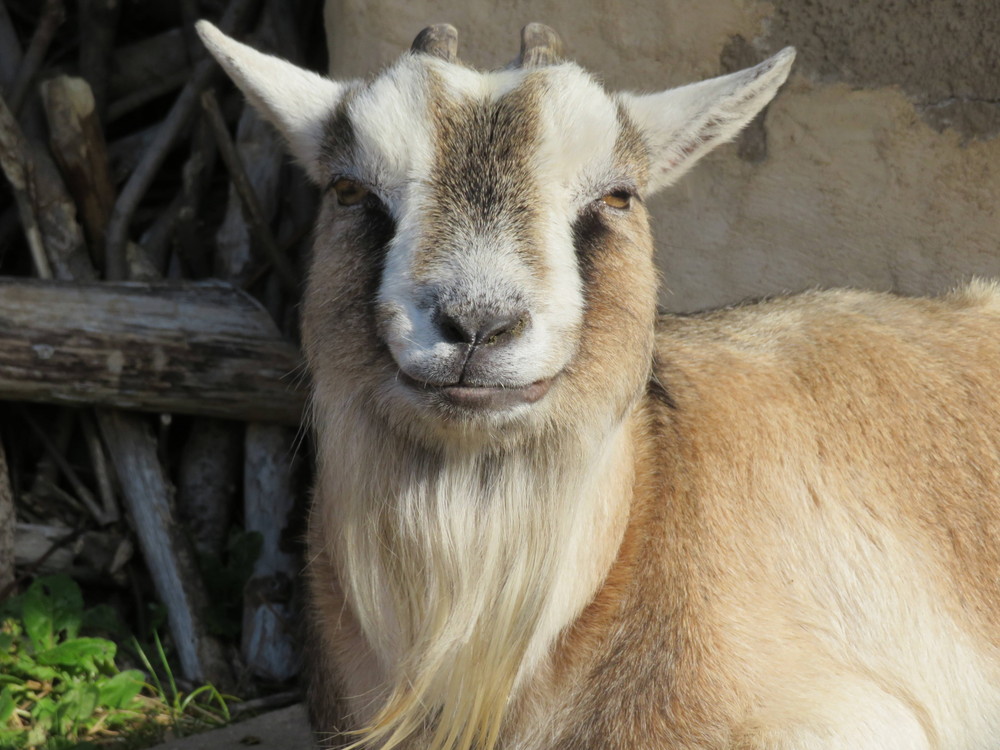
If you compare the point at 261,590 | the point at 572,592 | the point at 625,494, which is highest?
the point at 625,494

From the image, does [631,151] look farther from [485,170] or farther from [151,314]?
[151,314]

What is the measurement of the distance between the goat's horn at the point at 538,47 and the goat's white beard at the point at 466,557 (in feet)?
3.88

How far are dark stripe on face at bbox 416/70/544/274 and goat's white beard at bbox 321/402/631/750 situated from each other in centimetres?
55

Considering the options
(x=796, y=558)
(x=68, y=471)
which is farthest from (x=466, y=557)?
(x=68, y=471)

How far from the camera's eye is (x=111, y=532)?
5.64 metres

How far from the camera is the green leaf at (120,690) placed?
4.76m

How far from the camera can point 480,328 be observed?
9.02 feet

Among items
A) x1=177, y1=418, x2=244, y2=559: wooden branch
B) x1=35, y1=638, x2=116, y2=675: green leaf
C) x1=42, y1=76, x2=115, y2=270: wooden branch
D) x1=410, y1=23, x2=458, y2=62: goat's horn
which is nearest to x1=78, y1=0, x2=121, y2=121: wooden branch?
x1=42, y1=76, x2=115, y2=270: wooden branch

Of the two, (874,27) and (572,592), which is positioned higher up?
(874,27)

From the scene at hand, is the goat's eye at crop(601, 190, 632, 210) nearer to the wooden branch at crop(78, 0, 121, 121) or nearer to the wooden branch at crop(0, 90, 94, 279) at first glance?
the wooden branch at crop(0, 90, 94, 279)

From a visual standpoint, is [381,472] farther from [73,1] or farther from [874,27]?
[73,1]

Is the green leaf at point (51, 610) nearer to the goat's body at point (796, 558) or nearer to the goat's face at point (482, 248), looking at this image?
the goat's body at point (796, 558)

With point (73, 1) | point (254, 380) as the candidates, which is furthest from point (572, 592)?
point (73, 1)

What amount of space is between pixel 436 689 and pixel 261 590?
234 cm
